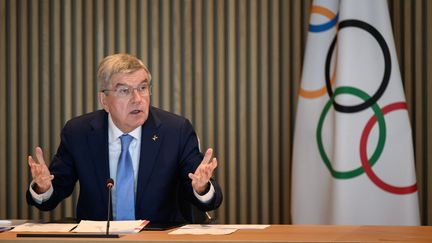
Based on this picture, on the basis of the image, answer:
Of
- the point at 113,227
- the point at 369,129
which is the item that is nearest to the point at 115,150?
the point at 113,227

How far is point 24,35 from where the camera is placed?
5.54m

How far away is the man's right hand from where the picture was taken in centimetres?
338

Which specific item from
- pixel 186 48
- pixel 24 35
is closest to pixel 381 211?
pixel 186 48

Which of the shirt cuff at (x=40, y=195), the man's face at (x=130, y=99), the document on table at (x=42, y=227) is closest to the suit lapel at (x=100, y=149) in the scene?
the man's face at (x=130, y=99)

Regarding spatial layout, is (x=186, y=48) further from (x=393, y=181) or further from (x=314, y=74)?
(x=393, y=181)

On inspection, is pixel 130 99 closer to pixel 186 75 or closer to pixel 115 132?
pixel 115 132

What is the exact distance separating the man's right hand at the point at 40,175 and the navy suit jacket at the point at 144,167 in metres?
0.08

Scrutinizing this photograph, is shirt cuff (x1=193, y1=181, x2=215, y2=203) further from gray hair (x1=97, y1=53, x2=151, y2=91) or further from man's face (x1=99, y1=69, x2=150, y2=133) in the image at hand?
gray hair (x1=97, y1=53, x2=151, y2=91)

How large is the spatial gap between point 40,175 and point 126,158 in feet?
1.43

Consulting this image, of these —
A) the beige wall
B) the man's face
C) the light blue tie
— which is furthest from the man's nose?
the beige wall

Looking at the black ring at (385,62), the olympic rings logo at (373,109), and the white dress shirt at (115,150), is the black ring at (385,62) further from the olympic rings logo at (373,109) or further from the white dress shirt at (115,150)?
the white dress shirt at (115,150)

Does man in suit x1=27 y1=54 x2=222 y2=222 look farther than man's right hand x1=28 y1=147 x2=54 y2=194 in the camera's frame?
Yes

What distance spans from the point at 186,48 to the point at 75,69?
826mm

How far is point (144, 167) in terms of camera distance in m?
3.65
